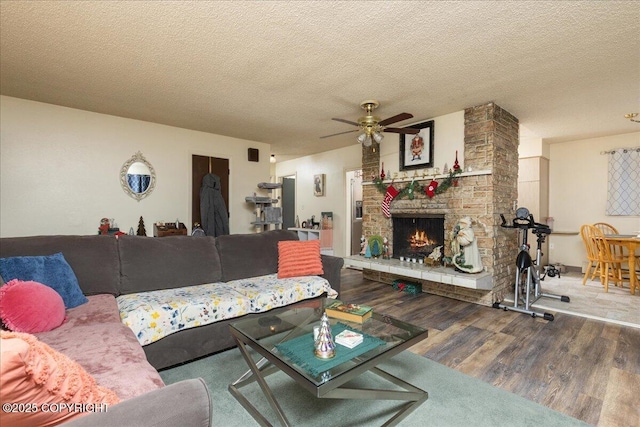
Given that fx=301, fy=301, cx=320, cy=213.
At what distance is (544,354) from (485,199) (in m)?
1.84

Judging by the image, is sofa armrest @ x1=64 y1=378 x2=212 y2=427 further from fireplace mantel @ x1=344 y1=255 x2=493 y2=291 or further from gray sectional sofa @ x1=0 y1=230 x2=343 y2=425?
fireplace mantel @ x1=344 y1=255 x2=493 y2=291

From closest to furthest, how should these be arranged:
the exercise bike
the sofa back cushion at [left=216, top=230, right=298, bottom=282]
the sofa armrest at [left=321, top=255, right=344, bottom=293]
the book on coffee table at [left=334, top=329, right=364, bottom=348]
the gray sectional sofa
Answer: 1. the gray sectional sofa
2. the book on coffee table at [left=334, top=329, right=364, bottom=348]
3. the sofa back cushion at [left=216, top=230, right=298, bottom=282]
4. the sofa armrest at [left=321, top=255, right=344, bottom=293]
5. the exercise bike

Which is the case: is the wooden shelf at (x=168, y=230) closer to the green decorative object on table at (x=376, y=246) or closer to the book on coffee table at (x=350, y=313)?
the green decorative object on table at (x=376, y=246)

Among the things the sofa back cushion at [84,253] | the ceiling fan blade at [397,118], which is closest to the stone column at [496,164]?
the ceiling fan blade at [397,118]

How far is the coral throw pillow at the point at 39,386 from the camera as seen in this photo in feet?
2.03

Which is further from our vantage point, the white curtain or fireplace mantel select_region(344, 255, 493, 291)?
the white curtain

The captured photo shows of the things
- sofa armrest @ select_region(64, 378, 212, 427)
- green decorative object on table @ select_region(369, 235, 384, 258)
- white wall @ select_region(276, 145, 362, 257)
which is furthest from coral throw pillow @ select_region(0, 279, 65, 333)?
white wall @ select_region(276, 145, 362, 257)

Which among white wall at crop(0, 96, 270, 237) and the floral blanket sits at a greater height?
white wall at crop(0, 96, 270, 237)

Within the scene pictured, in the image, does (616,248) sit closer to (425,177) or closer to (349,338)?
(425,177)

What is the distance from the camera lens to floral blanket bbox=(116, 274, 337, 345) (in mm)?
2053

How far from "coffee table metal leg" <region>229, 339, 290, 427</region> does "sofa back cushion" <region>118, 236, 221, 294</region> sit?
1.16 meters

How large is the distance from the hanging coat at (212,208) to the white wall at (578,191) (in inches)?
243

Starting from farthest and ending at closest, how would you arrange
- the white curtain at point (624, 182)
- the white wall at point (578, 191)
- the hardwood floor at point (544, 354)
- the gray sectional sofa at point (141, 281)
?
the white wall at point (578, 191)
the white curtain at point (624, 182)
the hardwood floor at point (544, 354)
the gray sectional sofa at point (141, 281)

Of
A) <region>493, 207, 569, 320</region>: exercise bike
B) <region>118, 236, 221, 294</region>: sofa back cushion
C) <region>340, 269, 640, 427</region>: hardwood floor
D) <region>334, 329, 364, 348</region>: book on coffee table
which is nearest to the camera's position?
<region>334, 329, 364, 348</region>: book on coffee table
